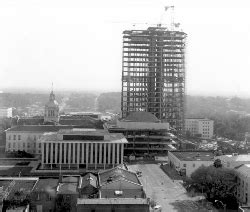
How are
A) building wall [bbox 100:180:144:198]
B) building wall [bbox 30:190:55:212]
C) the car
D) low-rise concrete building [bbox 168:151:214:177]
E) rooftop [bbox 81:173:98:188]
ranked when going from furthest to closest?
low-rise concrete building [bbox 168:151:214:177] < rooftop [bbox 81:173:98:188] < the car < building wall [bbox 100:180:144:198] < building wall [bbox 30:190:55:212]

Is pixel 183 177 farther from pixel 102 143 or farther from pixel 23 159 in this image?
pixel 23 159

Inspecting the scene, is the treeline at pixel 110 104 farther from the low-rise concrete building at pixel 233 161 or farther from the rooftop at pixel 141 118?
the low-rise concrete building at pixel 233 161

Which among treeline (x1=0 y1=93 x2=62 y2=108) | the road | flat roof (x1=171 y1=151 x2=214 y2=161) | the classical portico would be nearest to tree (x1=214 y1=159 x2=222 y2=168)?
the road

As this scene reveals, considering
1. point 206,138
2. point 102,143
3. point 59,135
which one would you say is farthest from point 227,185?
point 206,138

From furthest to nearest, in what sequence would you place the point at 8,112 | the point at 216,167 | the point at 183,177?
the point at 8,112 < the point at 183,177 < the point at 216,167

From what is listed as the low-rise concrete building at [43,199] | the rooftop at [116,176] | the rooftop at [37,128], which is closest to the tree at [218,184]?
the rooftop at [116,176]

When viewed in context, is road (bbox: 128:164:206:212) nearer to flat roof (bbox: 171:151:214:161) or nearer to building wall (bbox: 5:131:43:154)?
flat roof (bbox: 171:151:214:161)
